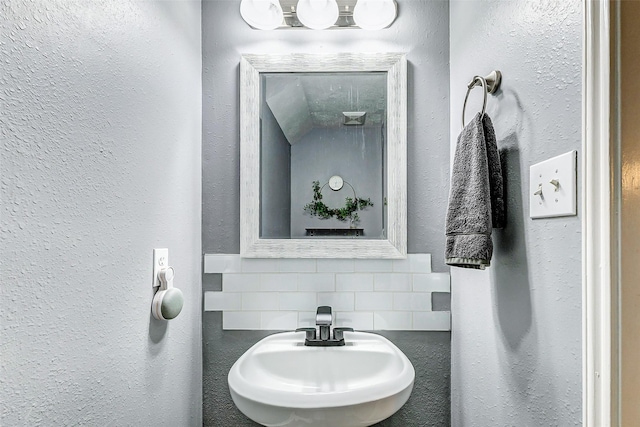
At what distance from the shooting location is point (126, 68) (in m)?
0.97

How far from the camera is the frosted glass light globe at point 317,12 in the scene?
145cm

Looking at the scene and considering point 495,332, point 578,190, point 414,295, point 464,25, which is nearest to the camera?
point 578,190

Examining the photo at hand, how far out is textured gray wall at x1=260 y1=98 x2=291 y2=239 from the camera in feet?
4.89

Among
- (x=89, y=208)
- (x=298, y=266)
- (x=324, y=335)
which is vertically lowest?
(x=324, y=335)

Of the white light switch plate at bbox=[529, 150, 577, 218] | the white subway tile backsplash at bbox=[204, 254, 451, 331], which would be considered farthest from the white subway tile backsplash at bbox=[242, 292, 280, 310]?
the white light switch plate at bbox=[529, 150, 577, 218]

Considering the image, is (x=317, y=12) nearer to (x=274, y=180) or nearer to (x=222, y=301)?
(x=274, y=180)

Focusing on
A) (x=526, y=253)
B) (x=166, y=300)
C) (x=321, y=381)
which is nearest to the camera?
(x=526, y=253)

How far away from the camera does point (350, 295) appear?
1474 millimetres

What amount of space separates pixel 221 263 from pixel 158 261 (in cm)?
37

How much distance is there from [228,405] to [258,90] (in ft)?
3.68

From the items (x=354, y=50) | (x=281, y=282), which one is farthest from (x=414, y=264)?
(x=354, y=50)

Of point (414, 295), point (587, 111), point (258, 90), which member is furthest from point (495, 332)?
point (258, 90)

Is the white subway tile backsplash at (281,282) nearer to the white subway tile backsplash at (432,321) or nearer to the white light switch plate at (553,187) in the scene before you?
the white subway tile backsplash at (432,321)

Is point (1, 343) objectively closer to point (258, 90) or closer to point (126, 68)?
point (126, 68)
